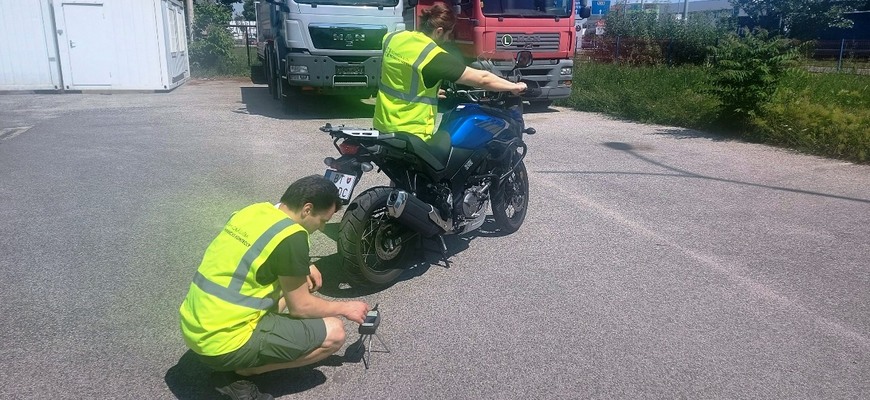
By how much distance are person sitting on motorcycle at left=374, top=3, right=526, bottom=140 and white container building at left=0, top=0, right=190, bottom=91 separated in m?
14.8

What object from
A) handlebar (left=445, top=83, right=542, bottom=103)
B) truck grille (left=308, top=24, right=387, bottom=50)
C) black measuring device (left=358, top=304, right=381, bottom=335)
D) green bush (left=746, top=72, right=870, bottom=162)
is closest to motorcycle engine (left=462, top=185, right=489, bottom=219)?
handlebar (left=445, top=83, right=542, bottom=103)

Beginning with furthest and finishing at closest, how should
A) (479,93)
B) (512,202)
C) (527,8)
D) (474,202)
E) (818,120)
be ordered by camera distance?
(527,8) < (818,120) < (512,202) < (479,93) < (474,202)

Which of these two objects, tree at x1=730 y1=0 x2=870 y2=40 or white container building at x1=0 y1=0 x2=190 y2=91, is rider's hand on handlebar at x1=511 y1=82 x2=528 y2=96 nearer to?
white container building at x1=0 y1=0 x2=190 y2=91

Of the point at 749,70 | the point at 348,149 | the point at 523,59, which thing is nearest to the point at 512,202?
the point at 523,59

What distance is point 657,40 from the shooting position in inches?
1092

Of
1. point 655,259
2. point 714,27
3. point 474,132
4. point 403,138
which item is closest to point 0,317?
point 403,138

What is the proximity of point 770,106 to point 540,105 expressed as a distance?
18.9 ft

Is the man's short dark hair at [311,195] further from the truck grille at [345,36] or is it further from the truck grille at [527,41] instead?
the truck grille at [527,41]

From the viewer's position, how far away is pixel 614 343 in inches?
158

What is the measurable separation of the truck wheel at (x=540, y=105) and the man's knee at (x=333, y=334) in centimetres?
1253

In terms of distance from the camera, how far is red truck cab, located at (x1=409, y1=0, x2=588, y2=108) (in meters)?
13.5

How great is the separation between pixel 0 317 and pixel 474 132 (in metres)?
3.36

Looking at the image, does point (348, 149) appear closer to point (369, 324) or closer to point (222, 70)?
point (369, 324)

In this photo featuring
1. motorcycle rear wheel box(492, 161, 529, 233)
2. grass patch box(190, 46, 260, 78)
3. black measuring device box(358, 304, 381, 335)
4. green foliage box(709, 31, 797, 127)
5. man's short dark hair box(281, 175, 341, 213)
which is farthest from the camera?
grass patch box(190, 46, 260, 78)
